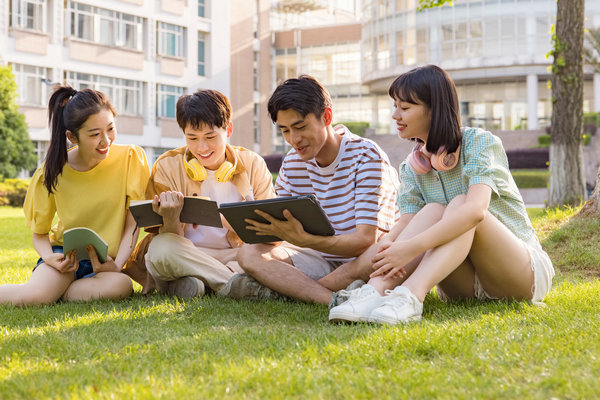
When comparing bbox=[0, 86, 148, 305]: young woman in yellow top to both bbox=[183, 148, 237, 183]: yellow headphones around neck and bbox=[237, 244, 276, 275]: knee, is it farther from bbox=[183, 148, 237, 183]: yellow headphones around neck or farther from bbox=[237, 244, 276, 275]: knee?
bbox=[237, 244, 276, 275]: knee

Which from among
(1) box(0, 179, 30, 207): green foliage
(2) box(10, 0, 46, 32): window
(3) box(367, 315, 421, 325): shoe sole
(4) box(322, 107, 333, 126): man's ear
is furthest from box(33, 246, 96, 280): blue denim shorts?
(2) box(10, 0, 46, 32): window

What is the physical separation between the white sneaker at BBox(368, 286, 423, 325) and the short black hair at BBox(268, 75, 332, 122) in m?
1.06

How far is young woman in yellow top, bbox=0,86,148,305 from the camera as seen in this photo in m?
4.22

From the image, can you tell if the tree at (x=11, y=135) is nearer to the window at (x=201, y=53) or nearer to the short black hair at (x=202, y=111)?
Answer: the window at (x=201, y=53)

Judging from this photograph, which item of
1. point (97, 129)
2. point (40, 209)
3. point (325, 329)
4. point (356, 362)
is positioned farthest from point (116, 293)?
point (356, 362)

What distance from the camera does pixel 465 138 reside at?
3568 millimetres

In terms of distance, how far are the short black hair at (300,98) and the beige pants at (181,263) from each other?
3.16ft

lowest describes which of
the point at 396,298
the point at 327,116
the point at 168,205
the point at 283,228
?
the point at 396,298

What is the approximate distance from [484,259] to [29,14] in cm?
2886

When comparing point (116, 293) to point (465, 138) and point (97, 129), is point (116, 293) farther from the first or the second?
point (465, 138)

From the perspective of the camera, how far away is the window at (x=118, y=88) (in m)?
30.5

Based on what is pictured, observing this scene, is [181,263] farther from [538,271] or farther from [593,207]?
[593,207]

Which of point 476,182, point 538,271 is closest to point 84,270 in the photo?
point 476,182

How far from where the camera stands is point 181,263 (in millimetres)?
4238
